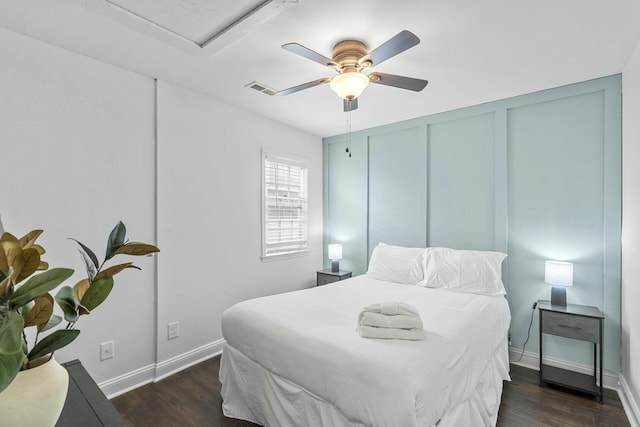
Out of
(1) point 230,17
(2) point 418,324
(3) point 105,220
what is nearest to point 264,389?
(2) point 418,324

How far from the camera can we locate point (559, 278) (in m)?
2.58

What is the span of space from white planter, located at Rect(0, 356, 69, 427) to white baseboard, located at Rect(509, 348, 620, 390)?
3501 mm

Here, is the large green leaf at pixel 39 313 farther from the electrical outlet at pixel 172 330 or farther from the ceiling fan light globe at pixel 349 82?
the electrical outlet at pixel 172 330

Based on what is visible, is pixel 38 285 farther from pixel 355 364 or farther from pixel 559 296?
pixel 559 296

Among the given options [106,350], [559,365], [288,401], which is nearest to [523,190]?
[559,365]

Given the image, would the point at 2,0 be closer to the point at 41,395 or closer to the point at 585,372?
the point at 41,395

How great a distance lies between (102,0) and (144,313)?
7.35 feet

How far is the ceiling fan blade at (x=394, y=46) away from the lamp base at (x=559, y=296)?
245 cm

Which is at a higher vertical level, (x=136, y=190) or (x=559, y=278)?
(x=136, y=190)

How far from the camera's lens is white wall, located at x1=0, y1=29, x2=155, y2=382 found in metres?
2.03

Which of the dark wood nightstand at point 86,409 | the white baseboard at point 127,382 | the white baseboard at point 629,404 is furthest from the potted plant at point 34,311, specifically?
the white baseboard at point 629,404

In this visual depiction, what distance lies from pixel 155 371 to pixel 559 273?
11.6 ft

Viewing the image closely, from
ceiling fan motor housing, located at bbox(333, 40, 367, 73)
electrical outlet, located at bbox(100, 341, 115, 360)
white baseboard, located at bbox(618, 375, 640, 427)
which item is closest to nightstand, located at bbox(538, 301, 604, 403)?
white baseboard, located at bbox(618, 375, 640, 427)

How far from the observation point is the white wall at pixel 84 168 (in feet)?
6.66
